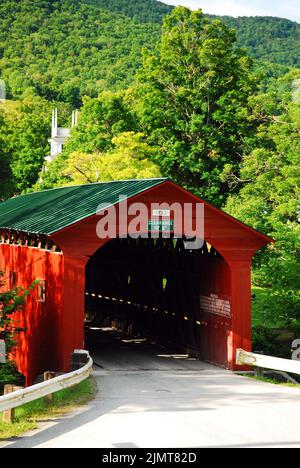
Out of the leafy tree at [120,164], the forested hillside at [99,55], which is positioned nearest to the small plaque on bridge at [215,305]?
the leafy tree at [120,164]

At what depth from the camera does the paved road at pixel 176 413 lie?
12023mm

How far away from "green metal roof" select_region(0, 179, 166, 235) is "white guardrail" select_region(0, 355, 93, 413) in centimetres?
434

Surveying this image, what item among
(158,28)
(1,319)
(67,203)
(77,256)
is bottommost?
(1,319)

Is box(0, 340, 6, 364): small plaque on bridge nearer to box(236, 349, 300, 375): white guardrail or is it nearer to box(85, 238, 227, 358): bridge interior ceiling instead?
box(236, 349, 300, 375): white guardrail

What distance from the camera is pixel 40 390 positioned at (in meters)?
14.1

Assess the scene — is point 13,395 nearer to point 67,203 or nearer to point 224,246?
point 224,246

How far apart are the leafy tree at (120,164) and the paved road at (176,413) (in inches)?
830

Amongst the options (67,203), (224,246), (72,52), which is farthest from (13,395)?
(72,52)

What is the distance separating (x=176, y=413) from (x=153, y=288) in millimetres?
12931

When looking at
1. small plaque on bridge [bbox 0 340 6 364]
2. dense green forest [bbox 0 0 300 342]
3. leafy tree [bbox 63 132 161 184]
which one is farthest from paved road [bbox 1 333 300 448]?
leafy tree [bbox 63 132 161 184]

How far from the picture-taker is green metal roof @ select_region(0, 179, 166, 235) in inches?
794

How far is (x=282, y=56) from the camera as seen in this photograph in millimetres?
173000

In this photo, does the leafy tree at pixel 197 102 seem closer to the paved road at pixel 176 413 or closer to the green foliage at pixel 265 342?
the green foliage at pixel 265 342
